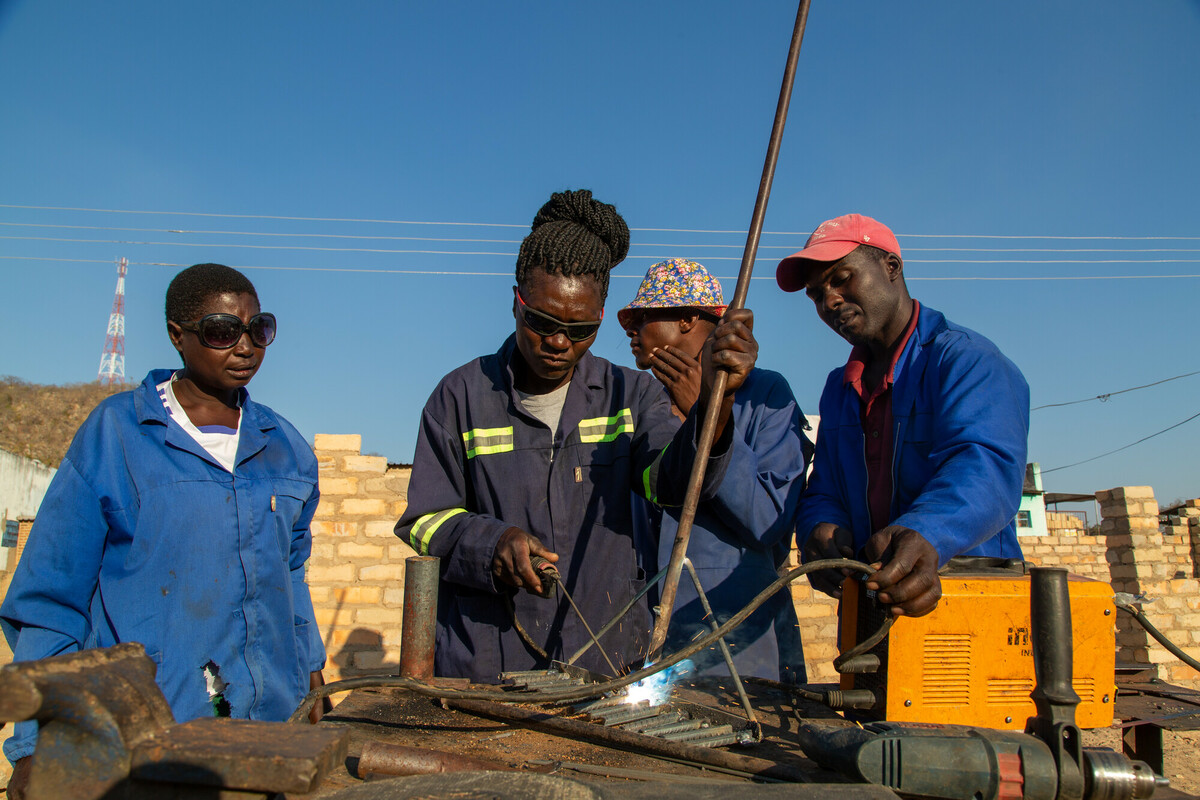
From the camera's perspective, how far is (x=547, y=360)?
8.39ft

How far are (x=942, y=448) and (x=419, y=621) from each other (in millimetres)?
1484

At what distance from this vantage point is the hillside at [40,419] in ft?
92.1

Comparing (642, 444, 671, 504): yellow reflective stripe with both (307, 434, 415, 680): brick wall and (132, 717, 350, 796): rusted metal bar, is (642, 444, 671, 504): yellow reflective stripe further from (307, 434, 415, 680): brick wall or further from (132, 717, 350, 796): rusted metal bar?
(307, 434, 415, 680): brick wall

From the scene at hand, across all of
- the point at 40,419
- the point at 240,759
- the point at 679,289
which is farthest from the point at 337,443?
the point at 40,419

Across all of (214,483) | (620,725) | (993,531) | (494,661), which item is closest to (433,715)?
(620,725)

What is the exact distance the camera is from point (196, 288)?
8.49ft

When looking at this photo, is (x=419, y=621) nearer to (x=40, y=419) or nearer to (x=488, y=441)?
(x=488, y=441)

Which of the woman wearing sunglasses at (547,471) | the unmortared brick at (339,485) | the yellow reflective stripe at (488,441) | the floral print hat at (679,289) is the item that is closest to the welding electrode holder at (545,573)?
the woman wearing sunglasses at (547,471)

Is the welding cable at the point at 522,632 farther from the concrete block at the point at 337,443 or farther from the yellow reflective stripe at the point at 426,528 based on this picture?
the concrete block at the point at 337,443

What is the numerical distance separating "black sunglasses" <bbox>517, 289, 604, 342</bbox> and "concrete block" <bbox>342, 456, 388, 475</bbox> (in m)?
6.33

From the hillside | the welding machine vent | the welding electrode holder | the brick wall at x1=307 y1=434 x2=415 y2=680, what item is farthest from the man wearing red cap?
the hillside

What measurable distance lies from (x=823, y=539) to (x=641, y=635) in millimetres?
713

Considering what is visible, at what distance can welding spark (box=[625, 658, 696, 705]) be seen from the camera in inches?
73.8

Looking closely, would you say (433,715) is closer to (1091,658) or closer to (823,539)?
(823,539)
